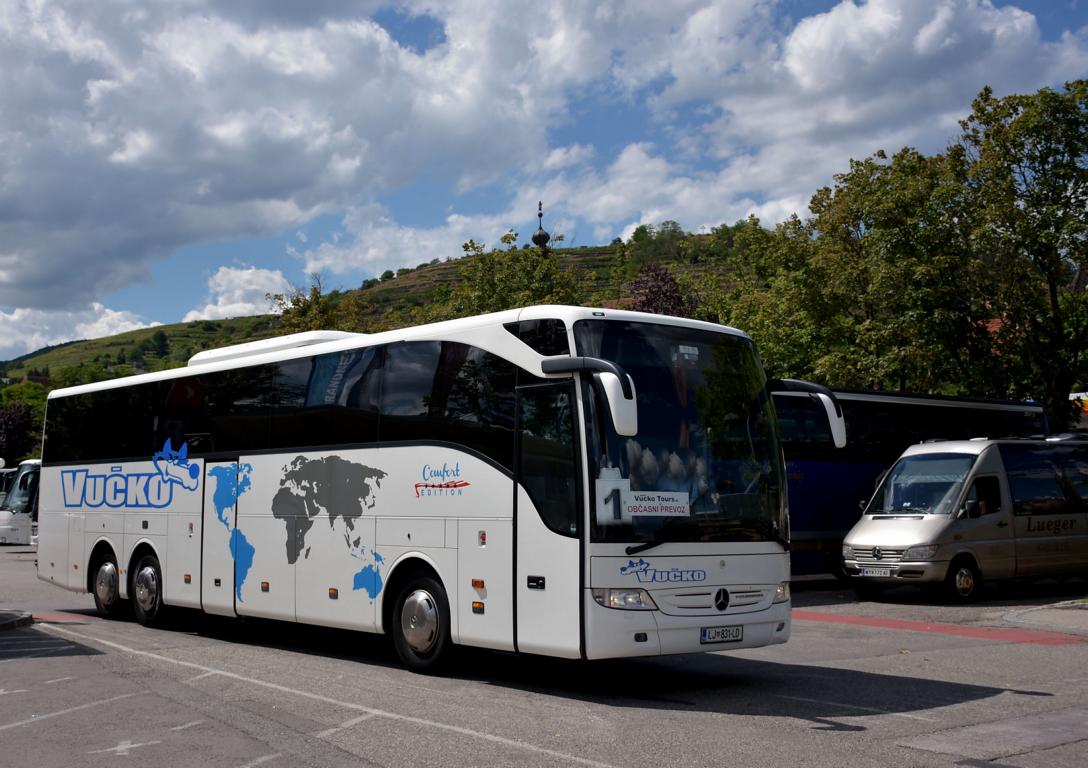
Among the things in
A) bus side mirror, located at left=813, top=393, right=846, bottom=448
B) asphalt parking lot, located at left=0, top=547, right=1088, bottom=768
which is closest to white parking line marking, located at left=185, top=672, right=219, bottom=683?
asphalt parking lot, located at left=0, top=547, right=1088, bottom=768

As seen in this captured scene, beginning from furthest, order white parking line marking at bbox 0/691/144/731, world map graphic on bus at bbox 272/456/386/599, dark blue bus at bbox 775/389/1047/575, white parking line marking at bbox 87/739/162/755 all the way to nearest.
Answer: dark blue bus at bbox 775/389/1047/575, world map graphic on bus at bbox 272/456/386/599, white parking line marking at bbox 0/691/144/731, white parking line marking at bbox 87/739/162/755

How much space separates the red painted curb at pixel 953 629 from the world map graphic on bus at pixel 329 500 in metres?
7.38

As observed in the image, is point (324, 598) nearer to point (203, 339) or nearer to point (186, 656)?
point (186, 656)

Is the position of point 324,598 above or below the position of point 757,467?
below

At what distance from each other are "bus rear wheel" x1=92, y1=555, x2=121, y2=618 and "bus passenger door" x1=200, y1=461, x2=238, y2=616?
2.74 m

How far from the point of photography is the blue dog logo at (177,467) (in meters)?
15.4

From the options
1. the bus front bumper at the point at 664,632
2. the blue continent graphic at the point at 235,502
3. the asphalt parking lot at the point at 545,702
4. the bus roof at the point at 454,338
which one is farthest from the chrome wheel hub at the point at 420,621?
the blue continent graphic at the point at 235,502

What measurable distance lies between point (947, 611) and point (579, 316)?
35.0 feet

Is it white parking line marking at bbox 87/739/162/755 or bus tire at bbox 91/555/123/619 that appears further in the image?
bus tire at bbox 91/555/123/619

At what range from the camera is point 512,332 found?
416 inches

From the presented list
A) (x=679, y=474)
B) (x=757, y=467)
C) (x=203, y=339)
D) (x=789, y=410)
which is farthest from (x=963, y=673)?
(x=203, y=339)

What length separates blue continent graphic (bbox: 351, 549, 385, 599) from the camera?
465 inches

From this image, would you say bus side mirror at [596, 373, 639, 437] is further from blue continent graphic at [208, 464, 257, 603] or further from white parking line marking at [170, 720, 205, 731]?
blue continent graphic at [208, 464, 257, 603]

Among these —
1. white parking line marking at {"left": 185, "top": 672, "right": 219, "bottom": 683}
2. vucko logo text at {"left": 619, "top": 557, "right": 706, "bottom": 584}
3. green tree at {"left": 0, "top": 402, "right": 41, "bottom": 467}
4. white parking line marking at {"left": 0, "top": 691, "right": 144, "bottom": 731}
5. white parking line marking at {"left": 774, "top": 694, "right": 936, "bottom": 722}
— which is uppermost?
green tree at {"left": 0, "top": 402, "right": 41, "bottom": 467}
